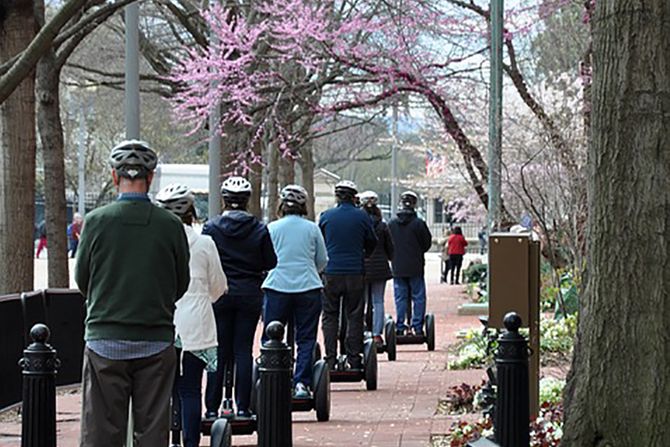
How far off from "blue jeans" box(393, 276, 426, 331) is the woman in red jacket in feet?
69.9

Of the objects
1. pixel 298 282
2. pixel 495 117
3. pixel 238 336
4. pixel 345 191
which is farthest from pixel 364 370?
pixel 238 336

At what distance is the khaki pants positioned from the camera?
7.02 metres

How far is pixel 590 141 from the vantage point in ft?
23.2

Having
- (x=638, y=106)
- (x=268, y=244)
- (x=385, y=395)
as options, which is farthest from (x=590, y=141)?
(x=385, y=395)

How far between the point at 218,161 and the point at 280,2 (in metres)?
2.66

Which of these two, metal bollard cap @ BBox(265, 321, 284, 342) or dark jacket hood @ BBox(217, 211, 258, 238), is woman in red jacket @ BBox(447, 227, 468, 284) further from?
metal bollard cap @ BBox(265, 321, 284, 342)

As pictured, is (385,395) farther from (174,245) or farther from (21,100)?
(174,245)

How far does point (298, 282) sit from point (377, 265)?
5057mm

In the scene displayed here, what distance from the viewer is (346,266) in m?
13.7

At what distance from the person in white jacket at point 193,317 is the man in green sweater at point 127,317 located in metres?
1.73

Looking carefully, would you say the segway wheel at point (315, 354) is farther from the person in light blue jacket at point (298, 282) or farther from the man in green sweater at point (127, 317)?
the man in green sweater at point (127, 317)

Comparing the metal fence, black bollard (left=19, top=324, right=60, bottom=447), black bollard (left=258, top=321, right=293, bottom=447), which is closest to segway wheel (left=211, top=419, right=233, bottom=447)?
black bollard (left=258, top=321, right=293, bottom=447)

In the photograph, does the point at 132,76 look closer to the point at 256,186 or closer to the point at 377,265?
the point at 377,265

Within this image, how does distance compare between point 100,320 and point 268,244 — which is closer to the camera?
point 100,320
